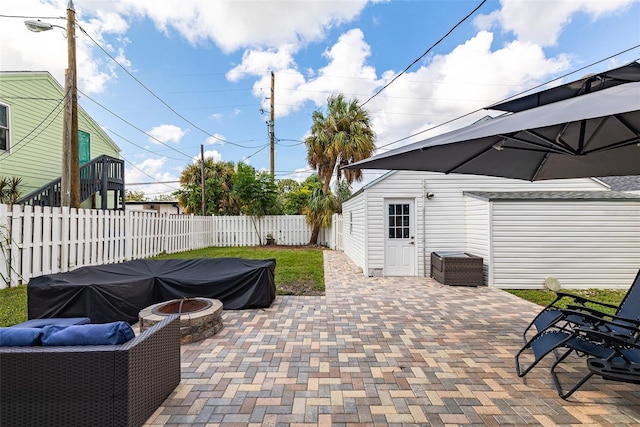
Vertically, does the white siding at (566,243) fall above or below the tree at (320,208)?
below

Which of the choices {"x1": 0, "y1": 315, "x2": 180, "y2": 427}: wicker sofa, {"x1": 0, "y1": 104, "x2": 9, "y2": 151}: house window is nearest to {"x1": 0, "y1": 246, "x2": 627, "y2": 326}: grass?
{"x1": 0, "y1": 315, "x2": 180, "y2": 427}: wicker sofa

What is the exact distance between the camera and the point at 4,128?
888 centimetres

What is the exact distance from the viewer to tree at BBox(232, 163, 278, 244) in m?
14.2

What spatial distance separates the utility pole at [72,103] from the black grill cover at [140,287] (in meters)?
3.59

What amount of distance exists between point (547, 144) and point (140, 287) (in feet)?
17.6

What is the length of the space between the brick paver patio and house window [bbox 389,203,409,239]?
10.1 feet

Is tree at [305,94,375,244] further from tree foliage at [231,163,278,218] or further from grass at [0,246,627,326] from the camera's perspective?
grass at [0,246,627,326]

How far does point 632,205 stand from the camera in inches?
246

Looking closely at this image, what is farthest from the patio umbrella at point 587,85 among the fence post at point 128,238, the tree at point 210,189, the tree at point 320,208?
the tree at point 210,189

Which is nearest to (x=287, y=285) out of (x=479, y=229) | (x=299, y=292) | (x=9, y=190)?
(x=299, y=292)

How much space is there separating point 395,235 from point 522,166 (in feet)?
12.6

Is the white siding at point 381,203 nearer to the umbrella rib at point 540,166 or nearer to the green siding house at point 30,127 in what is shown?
the umbrella rib at point 540,166

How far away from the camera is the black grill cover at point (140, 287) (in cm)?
362

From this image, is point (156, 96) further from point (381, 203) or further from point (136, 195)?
point (136, 195)
